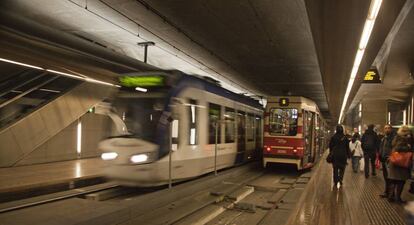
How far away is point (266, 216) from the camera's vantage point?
7.90 metres

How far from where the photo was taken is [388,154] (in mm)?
9297

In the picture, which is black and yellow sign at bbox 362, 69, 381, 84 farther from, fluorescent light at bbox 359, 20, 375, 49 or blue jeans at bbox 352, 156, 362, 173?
fluorescent light at bbox 359, 20, 375, 49

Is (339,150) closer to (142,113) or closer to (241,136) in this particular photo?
(241,136)

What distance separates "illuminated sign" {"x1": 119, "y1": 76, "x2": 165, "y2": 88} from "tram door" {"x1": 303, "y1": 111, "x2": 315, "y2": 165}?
7415 mm

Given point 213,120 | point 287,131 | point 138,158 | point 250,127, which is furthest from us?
point 250,127

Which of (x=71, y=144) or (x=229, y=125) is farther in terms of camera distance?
(x=71, y=144)

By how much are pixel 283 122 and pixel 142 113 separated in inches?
285

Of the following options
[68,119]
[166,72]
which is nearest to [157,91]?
[166,72]

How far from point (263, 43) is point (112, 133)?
818 cm

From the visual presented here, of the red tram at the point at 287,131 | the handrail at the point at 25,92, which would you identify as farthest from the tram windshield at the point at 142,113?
the handrail at the point at 25,92

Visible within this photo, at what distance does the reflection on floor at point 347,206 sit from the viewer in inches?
270

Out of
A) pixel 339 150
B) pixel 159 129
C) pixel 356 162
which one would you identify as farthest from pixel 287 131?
pixel 159 129

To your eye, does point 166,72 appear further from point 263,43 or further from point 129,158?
point 263,43

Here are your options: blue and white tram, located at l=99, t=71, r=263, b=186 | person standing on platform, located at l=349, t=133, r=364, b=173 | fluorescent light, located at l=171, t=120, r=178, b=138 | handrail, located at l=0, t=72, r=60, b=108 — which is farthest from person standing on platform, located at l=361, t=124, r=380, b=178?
handrail, located at l=0, t=72, r=60, b=108
